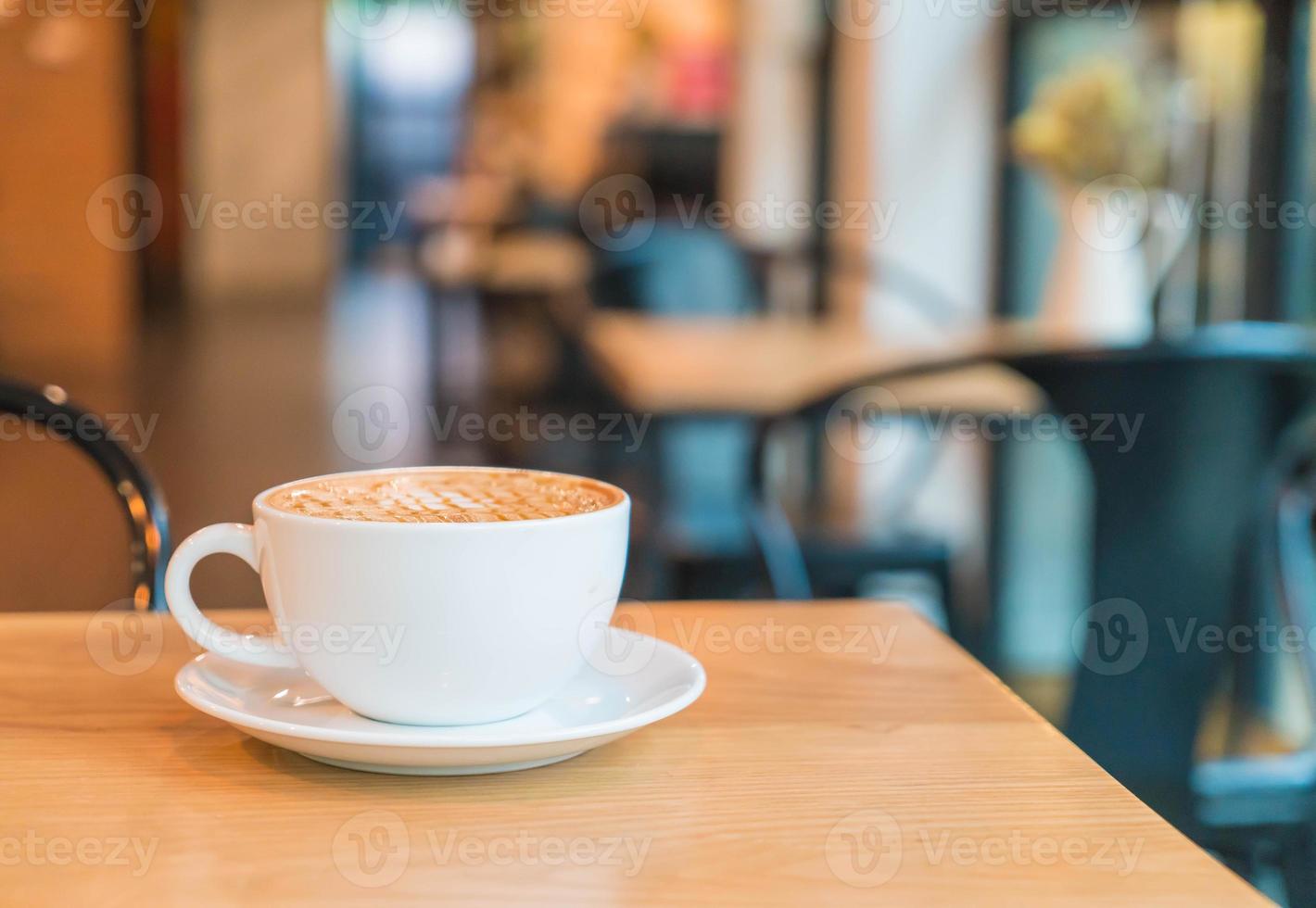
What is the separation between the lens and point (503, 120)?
9617 millimetres

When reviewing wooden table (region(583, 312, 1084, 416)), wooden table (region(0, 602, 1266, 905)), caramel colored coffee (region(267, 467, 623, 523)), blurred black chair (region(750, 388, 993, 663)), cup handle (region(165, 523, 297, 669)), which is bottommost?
blurred black chair (region(750, 388, 993, 663))

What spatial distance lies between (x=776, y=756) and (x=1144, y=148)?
6.54 ft

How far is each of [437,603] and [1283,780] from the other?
0.97 metres

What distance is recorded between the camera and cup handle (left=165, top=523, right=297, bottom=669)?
54 cm

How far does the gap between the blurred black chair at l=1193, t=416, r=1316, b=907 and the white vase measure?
3.36 feet

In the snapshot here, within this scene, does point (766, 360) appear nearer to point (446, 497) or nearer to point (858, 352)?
point (858, 352)

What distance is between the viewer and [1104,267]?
2.33 m

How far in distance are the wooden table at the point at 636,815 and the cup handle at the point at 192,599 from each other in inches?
1.3

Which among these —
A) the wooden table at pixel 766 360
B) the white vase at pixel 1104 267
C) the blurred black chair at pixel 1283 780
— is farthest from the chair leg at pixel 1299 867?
the white vase at pixel 1104 267

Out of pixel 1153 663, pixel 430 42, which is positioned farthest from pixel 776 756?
pixel 430 42

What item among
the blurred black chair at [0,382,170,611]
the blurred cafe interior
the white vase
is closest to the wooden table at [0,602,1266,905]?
the blurred cafe interior

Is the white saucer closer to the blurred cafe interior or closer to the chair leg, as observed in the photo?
the blurred cafe interior

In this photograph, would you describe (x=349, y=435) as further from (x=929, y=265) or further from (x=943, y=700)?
(x=943, y=700)

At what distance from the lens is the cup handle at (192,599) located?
1.76ft
